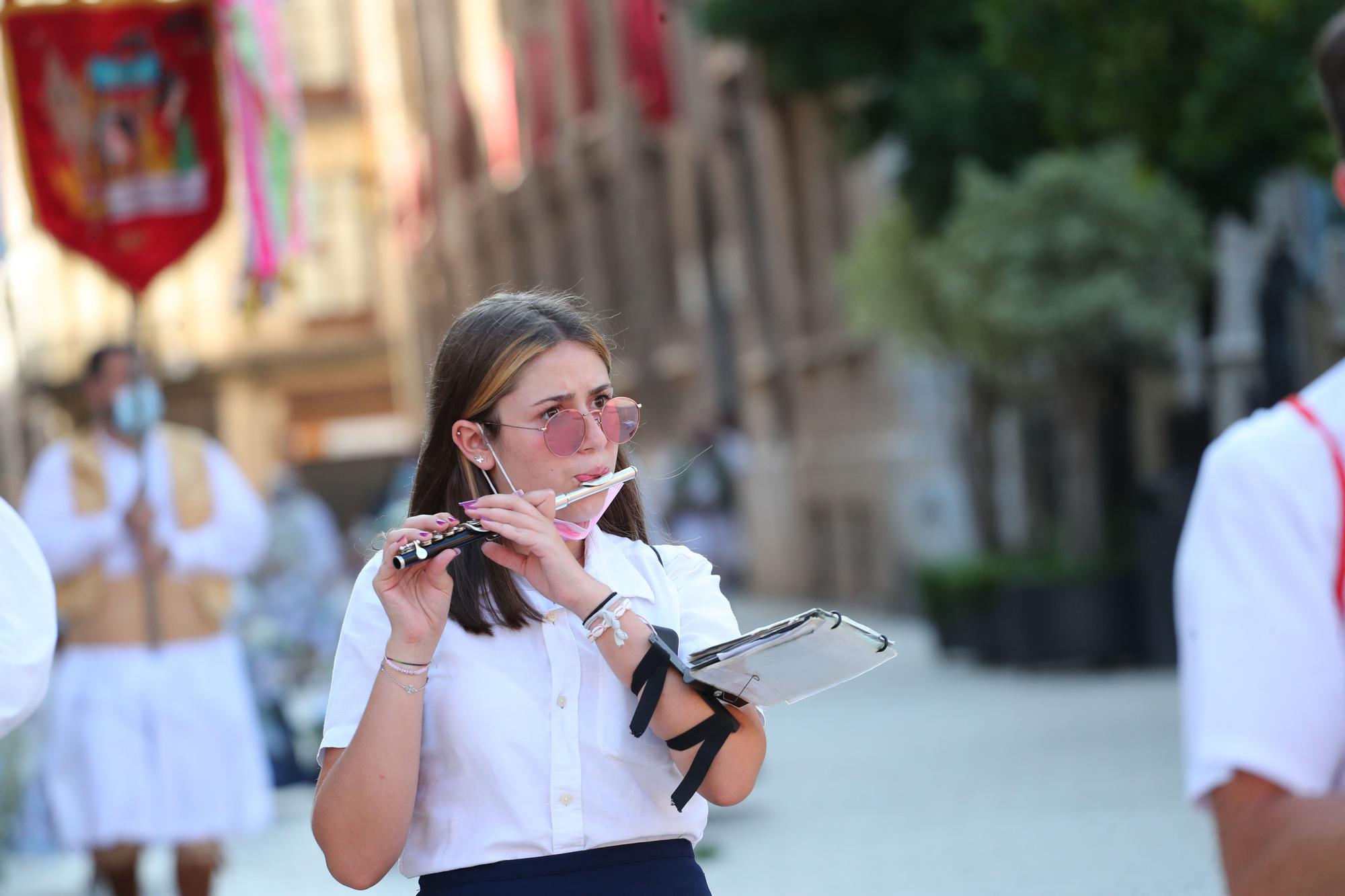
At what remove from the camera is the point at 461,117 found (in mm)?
41281

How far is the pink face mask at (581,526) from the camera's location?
9.25ft

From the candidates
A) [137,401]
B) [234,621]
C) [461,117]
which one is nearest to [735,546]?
[234,621]

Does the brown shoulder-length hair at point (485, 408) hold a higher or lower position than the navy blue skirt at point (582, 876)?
higher

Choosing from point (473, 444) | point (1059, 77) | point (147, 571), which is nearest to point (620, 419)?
point (473, 444)

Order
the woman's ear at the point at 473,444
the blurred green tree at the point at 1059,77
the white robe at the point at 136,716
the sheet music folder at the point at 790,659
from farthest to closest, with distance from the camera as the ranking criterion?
the blurred green tree at the point at 1059,77, the white robe at the point at 136,716, the woman's ear at the point at 473,444, the sheet music folder at the point at 790,659

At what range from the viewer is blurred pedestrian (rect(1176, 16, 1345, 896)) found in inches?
63.7

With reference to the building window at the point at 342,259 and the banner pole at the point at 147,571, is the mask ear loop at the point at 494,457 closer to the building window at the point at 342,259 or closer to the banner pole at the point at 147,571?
the banner pole at the point at 147,571

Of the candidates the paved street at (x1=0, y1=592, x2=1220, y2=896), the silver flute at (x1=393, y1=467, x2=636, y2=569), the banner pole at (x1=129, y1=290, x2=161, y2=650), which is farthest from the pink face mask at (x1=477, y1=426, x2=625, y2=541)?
the banner pole at (x1=129, y1=290, x2=161, y2=650)

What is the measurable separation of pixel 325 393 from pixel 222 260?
4.09 metres

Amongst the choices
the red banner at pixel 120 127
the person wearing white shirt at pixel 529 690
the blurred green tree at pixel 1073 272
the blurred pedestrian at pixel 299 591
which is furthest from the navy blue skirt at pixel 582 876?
the blurred pedestrian at pixel 299 591

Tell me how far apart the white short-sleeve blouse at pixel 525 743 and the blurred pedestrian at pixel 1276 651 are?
1.13 m

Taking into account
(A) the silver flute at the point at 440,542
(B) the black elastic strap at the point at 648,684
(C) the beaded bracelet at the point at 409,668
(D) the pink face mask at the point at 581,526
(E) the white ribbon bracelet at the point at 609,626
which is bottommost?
(B) the black elastic strap at the point at 648,684

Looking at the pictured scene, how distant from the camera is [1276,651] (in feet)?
5.38

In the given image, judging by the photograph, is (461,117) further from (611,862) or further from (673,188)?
(611,862)
